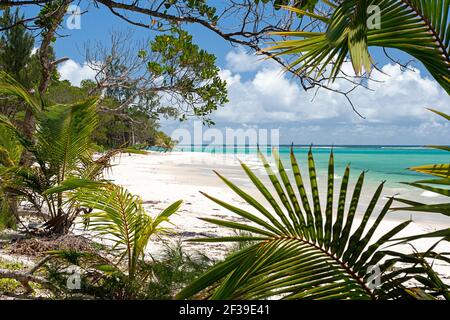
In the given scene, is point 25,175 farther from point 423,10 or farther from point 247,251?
point 423,10

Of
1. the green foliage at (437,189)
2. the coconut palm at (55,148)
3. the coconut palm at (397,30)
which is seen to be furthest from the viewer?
the coconut palm at (55,148)

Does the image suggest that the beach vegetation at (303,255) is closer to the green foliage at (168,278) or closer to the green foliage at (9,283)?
the green foliage at (168,278)

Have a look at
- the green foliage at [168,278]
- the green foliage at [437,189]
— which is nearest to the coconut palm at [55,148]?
the green foliage at [168,278]

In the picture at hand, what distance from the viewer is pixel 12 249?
407 centimetres

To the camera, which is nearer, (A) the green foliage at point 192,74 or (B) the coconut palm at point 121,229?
(B) the coconut palm at point 121,229

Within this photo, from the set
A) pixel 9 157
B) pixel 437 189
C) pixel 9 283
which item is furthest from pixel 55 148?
pixel 437 189

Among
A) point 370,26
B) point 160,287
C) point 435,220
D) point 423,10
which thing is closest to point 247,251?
point 370,26

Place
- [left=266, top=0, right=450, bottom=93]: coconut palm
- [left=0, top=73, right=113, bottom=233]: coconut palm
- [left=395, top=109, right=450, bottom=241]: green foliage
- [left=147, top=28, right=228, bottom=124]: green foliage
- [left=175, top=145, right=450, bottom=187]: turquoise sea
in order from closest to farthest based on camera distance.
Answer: [left=395, top=109, right=450, bottom=241]: green foliage → [left=266, top=0, right=450, bottom=93]: coconut palm → [left=0, top=73, right=113, bottom=233]: coconut palm → [left=147, top=28, right=228, bottom=124]: green foliage → [left=175, top=145, right=450, bottom=187]: turquoise sea

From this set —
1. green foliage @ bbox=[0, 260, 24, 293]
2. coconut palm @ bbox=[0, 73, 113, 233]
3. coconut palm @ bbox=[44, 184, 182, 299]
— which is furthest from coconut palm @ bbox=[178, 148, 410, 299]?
coconut palm @ bbox=[0, 73, 113, 233]

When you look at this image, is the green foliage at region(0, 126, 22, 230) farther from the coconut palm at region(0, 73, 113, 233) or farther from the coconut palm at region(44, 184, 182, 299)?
the coconut palm at region(44, 184, 182, 299)

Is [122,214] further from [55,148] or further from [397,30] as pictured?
[397,30]

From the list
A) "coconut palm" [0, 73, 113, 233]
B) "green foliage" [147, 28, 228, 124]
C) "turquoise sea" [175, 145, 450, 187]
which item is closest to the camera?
"coconut palm" [0, 73, 113, 233]

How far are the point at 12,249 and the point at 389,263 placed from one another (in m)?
4.01

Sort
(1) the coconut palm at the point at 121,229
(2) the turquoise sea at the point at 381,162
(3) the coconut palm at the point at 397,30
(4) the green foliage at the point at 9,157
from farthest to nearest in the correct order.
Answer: (2) the turquoise sea at the point at 381,162 < (4) the green foliage at the point at 9,157 < (1) the coconut palm at the point at 121,229 < (3) the coconut palm at the point at 397,30
